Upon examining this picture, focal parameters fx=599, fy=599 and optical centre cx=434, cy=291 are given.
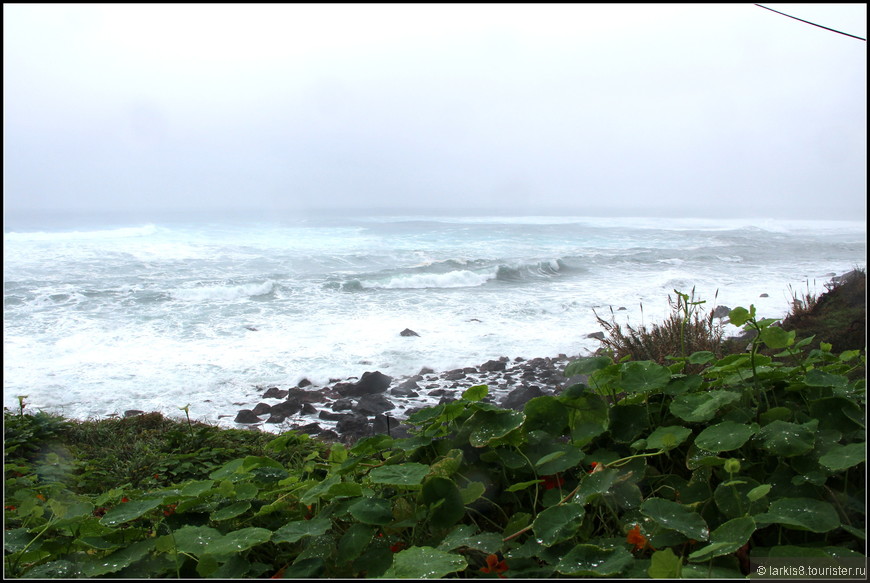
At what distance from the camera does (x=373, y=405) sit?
3.98 m

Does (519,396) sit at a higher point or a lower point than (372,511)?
lower

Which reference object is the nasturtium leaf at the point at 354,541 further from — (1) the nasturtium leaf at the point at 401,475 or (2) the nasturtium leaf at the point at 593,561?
(2) the nasturtium leaf at the point at 593,561

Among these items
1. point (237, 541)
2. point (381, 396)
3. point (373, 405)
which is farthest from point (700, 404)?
point (381, 396)

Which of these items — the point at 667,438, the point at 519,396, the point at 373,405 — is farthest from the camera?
the point at 373,405

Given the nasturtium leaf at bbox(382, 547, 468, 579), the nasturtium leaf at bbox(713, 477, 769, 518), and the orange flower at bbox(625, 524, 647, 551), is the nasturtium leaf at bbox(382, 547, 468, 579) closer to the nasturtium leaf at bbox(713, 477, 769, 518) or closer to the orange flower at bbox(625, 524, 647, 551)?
the orange flower at bbox(625, 524, 647, 551)

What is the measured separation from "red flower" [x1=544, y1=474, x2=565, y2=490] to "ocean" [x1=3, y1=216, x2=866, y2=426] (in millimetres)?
1023

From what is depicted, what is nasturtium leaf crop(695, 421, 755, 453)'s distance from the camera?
963 mm

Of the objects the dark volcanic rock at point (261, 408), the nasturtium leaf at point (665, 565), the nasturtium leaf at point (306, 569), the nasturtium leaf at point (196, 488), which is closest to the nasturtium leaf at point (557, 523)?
the nasturtium leaf at point (665, 565)

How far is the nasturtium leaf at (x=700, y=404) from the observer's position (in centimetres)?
104

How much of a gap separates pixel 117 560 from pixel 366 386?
343 centimetres

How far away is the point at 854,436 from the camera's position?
40.4 inches

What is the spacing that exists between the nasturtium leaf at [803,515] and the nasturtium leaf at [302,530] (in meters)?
0.65

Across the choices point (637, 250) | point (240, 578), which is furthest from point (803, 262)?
point (240, 578)

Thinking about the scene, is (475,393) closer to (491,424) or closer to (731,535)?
(491,424)
